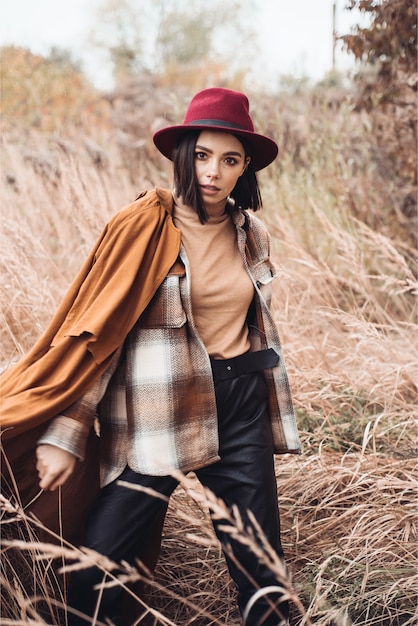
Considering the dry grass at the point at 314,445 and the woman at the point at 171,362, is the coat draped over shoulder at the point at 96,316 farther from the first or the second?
the dry grass at the point at 314,445

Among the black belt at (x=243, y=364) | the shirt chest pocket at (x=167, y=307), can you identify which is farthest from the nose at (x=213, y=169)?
the black belt at (x=243, y=364)

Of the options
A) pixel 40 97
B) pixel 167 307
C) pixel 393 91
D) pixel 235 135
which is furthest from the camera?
pixel 40 97

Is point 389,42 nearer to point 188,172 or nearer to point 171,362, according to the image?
point 188,172

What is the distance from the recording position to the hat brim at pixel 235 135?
6.07 feet

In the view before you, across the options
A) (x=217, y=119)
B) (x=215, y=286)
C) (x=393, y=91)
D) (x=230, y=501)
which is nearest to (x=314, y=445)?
(x=230, y=501)

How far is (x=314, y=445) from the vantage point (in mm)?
2756

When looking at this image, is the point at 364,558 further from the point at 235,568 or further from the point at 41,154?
the point at 41,154

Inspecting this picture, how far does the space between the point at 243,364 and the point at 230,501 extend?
423 mm

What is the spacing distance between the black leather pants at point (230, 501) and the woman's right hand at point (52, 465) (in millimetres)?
200

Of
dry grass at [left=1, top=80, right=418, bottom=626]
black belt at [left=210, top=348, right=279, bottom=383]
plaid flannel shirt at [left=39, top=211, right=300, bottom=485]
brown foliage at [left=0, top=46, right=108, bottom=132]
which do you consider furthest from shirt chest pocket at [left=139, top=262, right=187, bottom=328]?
brown foliage at [left=0, top=46, right=108, bottom=132]

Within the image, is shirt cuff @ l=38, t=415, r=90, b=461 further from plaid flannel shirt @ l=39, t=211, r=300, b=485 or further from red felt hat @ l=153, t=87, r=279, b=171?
red felt hat @ l=153, t=87, r=279, b=171

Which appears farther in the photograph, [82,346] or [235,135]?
[235,135]

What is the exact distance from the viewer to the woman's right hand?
166cm

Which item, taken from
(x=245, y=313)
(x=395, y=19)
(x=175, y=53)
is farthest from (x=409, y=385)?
(x=175, y=53)
